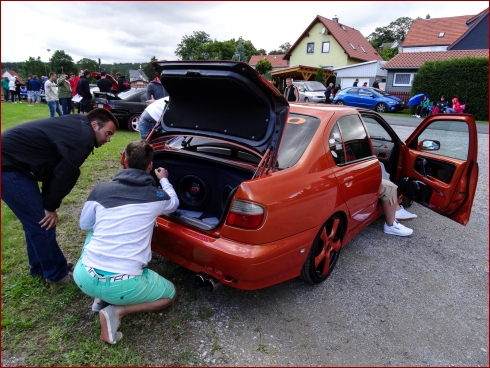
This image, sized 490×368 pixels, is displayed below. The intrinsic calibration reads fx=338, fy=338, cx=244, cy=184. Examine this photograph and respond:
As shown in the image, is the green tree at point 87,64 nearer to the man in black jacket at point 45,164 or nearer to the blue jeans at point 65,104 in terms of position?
the blue jeans at point 65,104

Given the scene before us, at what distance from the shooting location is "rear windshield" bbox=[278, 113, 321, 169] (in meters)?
2.77

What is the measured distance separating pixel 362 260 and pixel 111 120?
9.29ft

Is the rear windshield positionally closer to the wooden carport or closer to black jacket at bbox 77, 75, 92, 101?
black jacket at bbox 77, 75, 92, 101

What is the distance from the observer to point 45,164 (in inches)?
102

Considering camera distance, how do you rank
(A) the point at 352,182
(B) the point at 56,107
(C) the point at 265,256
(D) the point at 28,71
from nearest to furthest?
1. (C) the point at 265,256
2. (A) the point at 352,182
3. (B) the point at 56,107
4. (D) the point at 28,71

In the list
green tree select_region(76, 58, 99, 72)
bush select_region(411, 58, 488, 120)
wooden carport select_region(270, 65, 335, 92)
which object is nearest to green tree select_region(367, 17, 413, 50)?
wooden carport select_region(270, 65, 335, 92)

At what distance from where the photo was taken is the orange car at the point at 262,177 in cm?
243

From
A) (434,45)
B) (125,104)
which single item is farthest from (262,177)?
(434,45)

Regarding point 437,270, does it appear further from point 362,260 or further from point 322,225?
point 322,225

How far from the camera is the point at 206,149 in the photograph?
3404 millimetres

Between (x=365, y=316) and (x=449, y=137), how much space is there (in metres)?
2.72

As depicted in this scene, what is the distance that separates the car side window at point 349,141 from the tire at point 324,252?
0.60 meters

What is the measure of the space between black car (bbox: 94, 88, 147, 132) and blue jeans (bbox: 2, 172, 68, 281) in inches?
313

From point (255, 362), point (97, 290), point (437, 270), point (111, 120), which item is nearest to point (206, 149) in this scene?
point (111, 120)
